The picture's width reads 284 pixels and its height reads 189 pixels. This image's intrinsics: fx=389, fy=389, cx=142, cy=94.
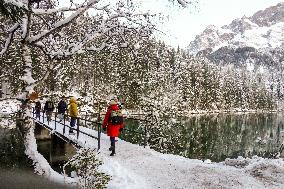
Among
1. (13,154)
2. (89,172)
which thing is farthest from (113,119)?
(13,154)

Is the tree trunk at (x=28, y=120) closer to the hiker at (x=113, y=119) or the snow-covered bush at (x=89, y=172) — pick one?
the snow-covered bush at (x=89, y=172)

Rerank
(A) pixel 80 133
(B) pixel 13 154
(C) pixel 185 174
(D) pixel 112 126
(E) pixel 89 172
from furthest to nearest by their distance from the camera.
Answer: (A) pixel 80 133
(B) pixel 13 154
(D) pixel 112 126
(C) pixel 185 174
(E) pixel 89 172

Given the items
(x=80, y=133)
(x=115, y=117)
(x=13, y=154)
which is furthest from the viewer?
(x=80, y=133)

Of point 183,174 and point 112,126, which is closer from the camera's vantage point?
point 183,174

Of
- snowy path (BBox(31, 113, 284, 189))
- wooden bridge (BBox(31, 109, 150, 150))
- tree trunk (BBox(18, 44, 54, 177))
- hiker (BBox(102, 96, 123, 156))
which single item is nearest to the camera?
snowy path (BBox(31, 113, 284, 189))

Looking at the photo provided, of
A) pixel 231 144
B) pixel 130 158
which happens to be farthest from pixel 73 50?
pixel 231 144

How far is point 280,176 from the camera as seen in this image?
1180 centimetres

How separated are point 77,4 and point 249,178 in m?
7.33

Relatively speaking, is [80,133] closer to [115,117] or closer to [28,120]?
[115,117]

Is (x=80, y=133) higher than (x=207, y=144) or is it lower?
higher

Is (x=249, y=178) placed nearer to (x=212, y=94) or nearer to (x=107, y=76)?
(x=107, y=76)

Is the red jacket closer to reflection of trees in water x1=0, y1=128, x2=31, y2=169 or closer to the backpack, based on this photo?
the backpack

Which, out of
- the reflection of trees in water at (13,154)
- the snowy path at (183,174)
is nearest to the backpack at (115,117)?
the snowy path at (183,174)

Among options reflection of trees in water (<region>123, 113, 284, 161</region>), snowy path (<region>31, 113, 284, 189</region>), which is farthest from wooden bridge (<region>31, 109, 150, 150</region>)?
reflection of trees in water (<region>123, 113, 284, 161</region>)
